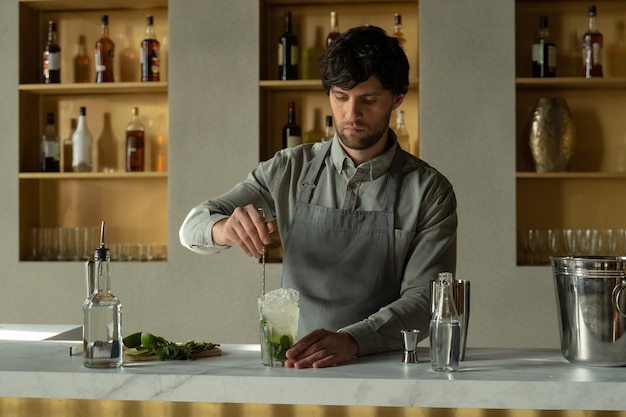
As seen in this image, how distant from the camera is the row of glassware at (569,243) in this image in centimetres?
364

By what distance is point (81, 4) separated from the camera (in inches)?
158

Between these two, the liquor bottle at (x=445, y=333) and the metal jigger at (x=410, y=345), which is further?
the metal jigger at (x=410, y=345)

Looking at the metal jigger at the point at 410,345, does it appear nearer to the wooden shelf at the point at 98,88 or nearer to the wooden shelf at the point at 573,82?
the wooden shelf at the point at 573,82

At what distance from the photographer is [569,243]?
3.65 metres

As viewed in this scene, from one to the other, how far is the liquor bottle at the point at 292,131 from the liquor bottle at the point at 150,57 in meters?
0.66

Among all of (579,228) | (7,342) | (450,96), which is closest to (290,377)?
(7,342)

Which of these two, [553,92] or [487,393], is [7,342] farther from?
[553,92]

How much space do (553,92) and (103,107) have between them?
2165 millimetres

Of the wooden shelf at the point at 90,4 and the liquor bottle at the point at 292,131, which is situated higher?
the wooden shelf at the point at 90,4

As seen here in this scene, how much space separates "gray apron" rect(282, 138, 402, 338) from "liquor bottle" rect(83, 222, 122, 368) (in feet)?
2.30

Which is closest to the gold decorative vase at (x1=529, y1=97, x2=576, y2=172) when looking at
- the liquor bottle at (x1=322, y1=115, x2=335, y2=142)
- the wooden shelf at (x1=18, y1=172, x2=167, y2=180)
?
the liquor bottle at (x1=322, y1=115, x2=335, y2=142)

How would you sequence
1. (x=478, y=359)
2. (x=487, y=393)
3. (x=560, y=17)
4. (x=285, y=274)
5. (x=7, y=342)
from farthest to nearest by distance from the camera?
(x=560, y=17), (x=285, y=274), (x=7, y=342), (x=478, y=359), (x=487, y=393)

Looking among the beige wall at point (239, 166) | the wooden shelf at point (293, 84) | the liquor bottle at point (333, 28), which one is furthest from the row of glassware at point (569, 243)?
the liquor bottle at point (333, 28)

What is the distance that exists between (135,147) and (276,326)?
8.05ft
